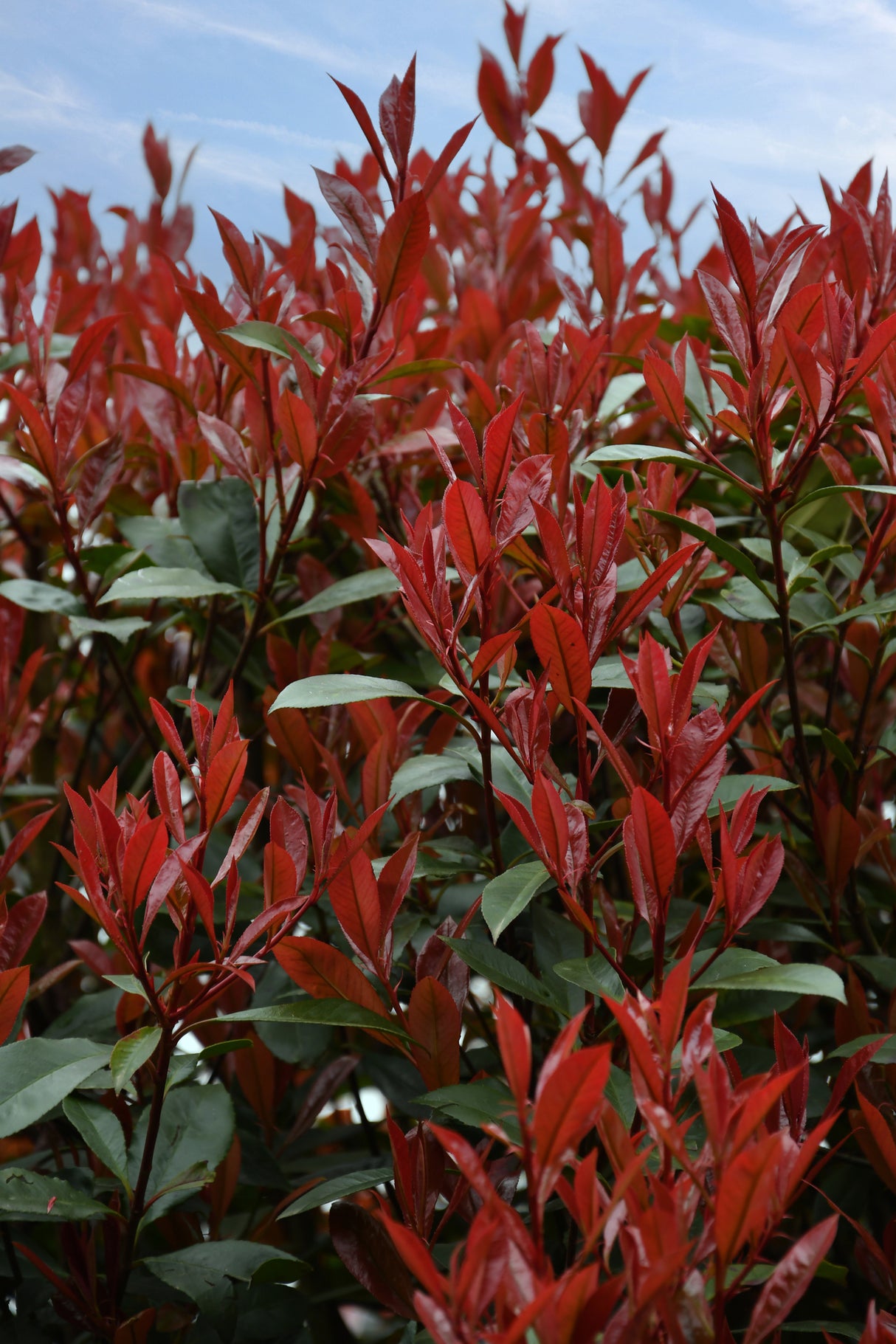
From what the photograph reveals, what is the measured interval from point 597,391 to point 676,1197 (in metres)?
0.96

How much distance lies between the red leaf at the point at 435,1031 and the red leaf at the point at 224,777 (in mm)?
193

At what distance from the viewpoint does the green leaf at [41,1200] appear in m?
0.79

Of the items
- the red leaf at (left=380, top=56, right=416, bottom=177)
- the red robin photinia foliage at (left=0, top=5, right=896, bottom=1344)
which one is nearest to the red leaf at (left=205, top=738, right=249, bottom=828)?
the red robin photinia foliage at (left=0, top=5, right=896, bottom=1344)

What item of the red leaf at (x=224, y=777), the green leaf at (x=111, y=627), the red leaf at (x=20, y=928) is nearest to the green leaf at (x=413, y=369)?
the green leaf at (x=111, y=627)

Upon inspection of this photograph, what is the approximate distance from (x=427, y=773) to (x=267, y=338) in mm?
421

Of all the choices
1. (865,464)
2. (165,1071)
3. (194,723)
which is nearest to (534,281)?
(865,464)

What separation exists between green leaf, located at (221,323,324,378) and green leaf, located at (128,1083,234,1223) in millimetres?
672

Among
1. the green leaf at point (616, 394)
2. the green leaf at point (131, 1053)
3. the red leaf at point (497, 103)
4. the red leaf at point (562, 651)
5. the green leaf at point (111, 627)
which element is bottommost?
the green leaf at point (131, 1053)

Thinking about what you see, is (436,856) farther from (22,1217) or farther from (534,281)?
(534,281)

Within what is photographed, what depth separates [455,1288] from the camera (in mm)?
454

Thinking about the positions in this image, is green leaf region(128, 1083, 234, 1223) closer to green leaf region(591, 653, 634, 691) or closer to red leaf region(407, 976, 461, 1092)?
red leaf region(407, 976, 461, 1092)

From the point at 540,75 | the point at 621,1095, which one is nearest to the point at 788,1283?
the point at 621,1095

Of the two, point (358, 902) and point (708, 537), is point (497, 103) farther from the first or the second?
point (358, 902)

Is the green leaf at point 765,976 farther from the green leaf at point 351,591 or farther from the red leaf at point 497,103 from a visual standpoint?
the red leaf at point 497,103
